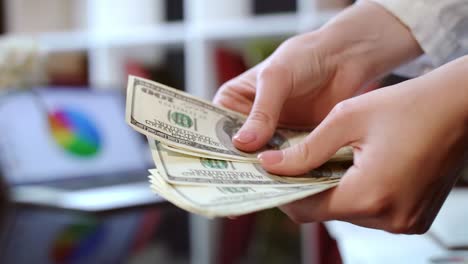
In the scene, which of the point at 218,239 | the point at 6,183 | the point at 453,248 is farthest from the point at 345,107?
the point at 6,183

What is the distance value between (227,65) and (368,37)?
1.13 metres

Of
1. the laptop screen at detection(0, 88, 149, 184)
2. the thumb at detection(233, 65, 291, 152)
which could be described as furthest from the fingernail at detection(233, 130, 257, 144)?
the laptop screen at detection(0, 88, 149, 184)

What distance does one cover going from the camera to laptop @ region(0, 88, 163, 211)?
48.2 inches

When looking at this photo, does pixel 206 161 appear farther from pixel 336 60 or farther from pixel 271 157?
pixel 336 60

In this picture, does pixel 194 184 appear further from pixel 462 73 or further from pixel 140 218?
pixel 140 218

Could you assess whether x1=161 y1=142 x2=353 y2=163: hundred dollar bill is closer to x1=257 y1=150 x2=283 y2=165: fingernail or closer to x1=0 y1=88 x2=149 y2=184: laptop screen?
x1=257 y1=150 x2=283 y2=165: fingernail

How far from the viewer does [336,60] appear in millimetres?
698

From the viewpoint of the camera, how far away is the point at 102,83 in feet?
6.47

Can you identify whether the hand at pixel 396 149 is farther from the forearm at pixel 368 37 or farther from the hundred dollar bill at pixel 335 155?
the forearm at pixel 368 37

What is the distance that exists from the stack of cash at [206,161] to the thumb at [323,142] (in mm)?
14

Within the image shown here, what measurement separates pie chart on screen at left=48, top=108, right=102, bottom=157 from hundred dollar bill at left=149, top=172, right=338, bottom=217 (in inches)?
35.6

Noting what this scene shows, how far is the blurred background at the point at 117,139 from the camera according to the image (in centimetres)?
83

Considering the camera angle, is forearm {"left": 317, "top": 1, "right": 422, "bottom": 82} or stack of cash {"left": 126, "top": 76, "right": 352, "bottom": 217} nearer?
stack of cash {"left": 126, "top": 76, "right": 352, "bottom": 217}

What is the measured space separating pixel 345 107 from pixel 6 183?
92cm
